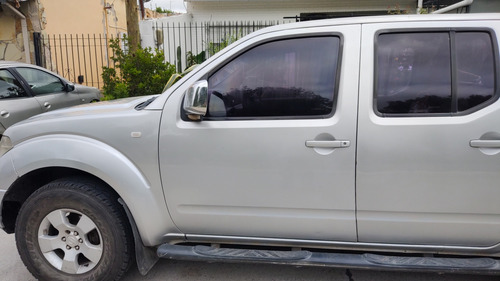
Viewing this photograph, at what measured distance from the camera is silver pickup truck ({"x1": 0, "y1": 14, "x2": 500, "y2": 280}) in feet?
8.19

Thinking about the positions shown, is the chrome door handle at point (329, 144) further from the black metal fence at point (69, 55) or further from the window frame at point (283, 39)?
the black metal fence at point (69, 55)

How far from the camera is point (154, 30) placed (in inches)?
457

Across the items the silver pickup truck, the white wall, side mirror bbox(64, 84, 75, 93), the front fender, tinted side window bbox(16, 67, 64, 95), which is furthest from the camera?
the white wall

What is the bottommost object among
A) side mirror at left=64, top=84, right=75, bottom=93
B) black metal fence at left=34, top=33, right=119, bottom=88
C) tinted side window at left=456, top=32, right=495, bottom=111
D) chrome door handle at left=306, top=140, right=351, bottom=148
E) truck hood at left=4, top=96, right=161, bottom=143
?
chrome door handle at left=306, top=140, right=351, bottom=148

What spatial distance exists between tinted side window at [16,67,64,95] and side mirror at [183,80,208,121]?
523 centimetres

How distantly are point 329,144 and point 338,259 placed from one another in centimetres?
79

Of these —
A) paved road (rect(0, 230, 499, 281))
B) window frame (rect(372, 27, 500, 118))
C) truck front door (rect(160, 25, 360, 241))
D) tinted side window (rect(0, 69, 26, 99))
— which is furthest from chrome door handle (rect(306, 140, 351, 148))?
tinted side window (rect(0, 69, 26, 99))

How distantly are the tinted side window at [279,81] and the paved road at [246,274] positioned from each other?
137 centimetres

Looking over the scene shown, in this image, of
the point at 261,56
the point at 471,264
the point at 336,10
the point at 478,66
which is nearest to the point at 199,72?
the point at 261,56

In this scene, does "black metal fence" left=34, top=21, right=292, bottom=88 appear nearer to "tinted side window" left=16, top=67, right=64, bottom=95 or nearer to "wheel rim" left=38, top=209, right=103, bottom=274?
"tinted side window" left=16, top=67, right=64, bottom=95

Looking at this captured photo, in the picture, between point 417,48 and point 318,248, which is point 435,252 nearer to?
point 318,248

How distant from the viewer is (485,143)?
7.89 ft

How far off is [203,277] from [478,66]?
8.26 feet

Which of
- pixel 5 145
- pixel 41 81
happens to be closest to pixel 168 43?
pixel 41 81
